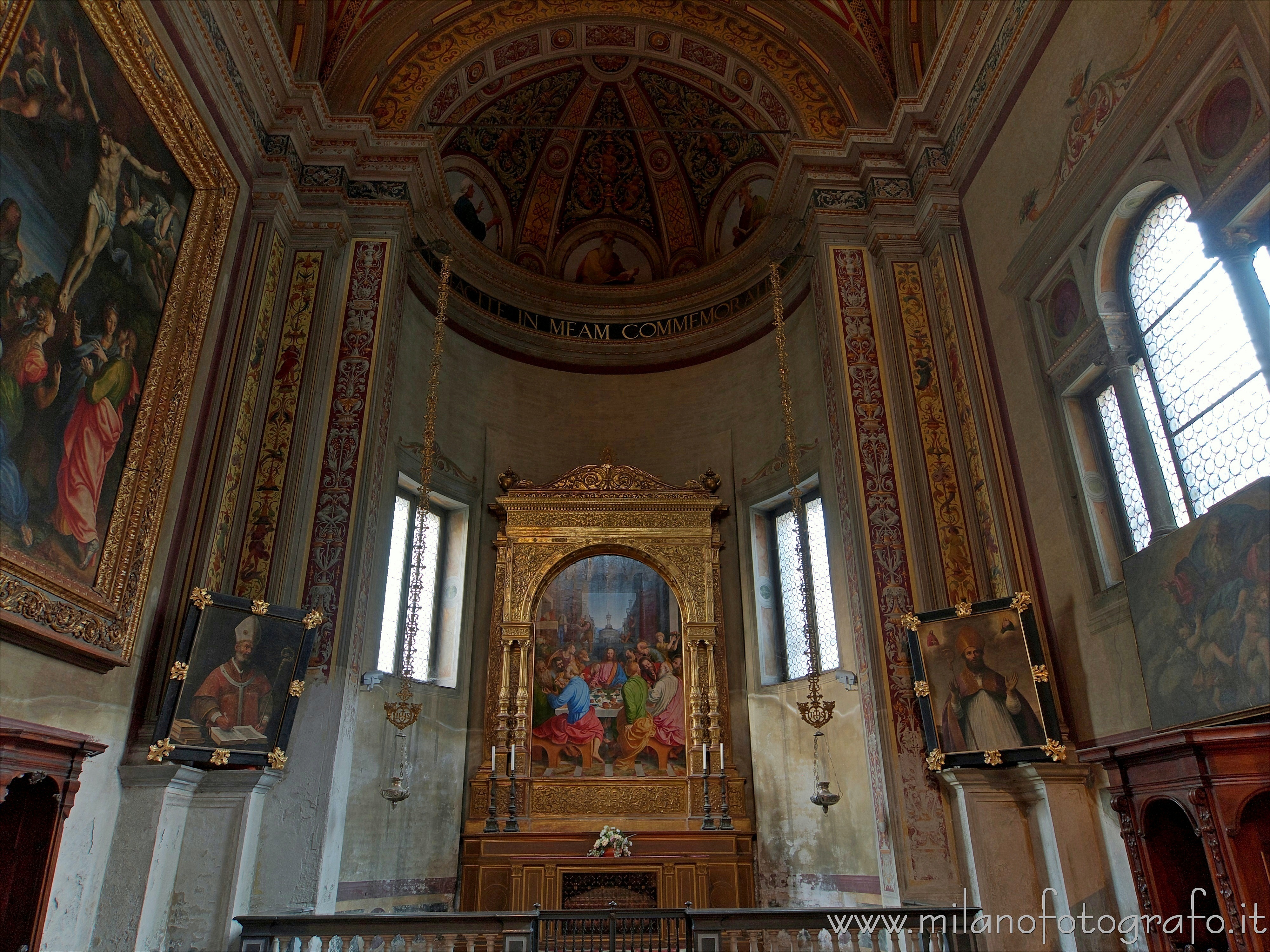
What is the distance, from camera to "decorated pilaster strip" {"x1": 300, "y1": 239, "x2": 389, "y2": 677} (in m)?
8.50

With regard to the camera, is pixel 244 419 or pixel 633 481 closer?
pixel 244 419

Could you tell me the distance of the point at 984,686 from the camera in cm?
763

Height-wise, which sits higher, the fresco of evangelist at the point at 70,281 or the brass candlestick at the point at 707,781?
the fresco of evangelist at the point at 70,281

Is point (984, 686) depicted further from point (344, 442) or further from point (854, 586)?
point (344, 442)

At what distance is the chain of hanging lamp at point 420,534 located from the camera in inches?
320

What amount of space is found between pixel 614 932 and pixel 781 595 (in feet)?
19.5

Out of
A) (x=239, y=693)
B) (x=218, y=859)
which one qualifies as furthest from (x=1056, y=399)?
(x=218, y=859)

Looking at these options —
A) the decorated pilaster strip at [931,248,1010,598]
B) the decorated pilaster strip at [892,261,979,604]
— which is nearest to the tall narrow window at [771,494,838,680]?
the decorated pilaster strip at [892,261,979,604]

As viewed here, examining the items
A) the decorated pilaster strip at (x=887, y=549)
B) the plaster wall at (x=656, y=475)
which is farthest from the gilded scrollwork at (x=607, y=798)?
the decorated pilaster strip at (x=887, y=549)

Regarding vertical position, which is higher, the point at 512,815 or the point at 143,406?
the point at 143,406

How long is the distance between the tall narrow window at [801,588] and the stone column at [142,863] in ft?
22.8

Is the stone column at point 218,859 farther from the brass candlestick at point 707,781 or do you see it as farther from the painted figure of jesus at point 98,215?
the brass candlestick at point 707,781

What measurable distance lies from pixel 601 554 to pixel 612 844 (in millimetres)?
3696

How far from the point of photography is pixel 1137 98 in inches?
264
